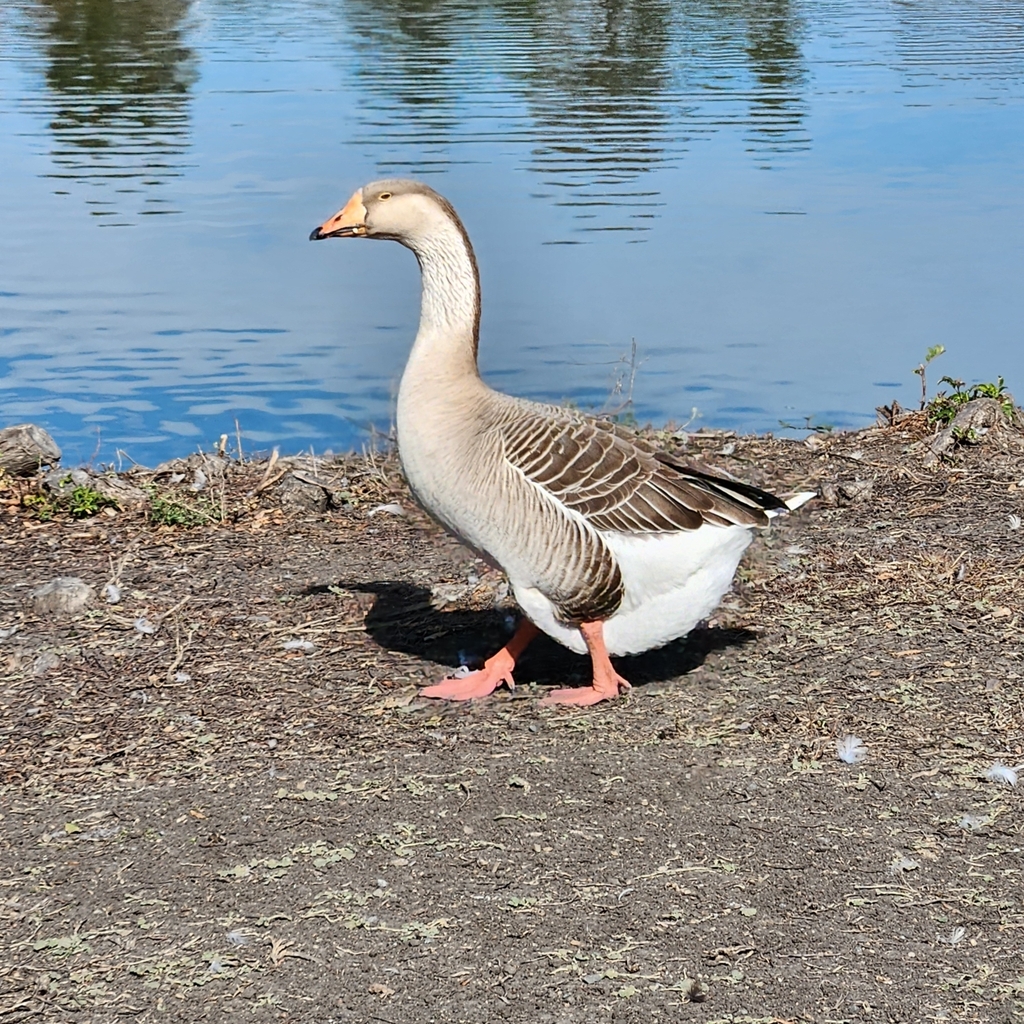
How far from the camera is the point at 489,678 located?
522cm

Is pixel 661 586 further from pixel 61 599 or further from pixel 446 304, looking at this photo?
pixel 61 599

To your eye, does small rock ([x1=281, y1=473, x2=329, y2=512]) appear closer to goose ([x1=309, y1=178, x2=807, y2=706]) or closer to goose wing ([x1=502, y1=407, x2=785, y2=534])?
goose ([x1=309, y1=178, x2=807, y2=706])

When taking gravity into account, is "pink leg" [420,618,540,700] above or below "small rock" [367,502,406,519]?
above

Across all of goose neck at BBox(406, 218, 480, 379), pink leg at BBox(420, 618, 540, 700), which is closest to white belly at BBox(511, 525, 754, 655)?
pink leg at BBox(420, 618, 540, 700)

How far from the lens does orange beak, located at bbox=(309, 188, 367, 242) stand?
506 centimetres

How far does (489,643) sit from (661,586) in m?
1.07

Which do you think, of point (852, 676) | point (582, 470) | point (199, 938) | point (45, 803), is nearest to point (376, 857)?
point (199, 938)

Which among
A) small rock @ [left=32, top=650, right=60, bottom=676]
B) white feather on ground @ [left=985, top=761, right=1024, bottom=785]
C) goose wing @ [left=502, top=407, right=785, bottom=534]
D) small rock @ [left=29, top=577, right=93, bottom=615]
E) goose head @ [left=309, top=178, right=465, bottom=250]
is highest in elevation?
goose head @ [left=309, top=178, right=465, bottom=250]

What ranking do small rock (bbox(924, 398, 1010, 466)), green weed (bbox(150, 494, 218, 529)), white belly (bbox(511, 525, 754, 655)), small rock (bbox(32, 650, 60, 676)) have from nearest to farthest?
white belly (bbox(511, 525, 754, 655)) → small rock (bbox(32, 650, 60, 676)) → green weed (bbox(150, 494, 218, 529)) → small rock (bbox(924, 398, 1010, 466))

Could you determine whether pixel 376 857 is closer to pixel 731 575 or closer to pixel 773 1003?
pixel 773 1003

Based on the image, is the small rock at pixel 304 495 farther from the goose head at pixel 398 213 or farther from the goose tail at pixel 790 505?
the goose tail at pixel 790 505

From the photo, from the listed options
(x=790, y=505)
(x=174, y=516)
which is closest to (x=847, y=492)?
(x=790, y=505)

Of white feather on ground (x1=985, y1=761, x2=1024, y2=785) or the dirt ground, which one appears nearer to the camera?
the dirt ground

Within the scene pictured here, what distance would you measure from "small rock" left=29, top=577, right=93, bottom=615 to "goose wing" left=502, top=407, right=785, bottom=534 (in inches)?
92.9
